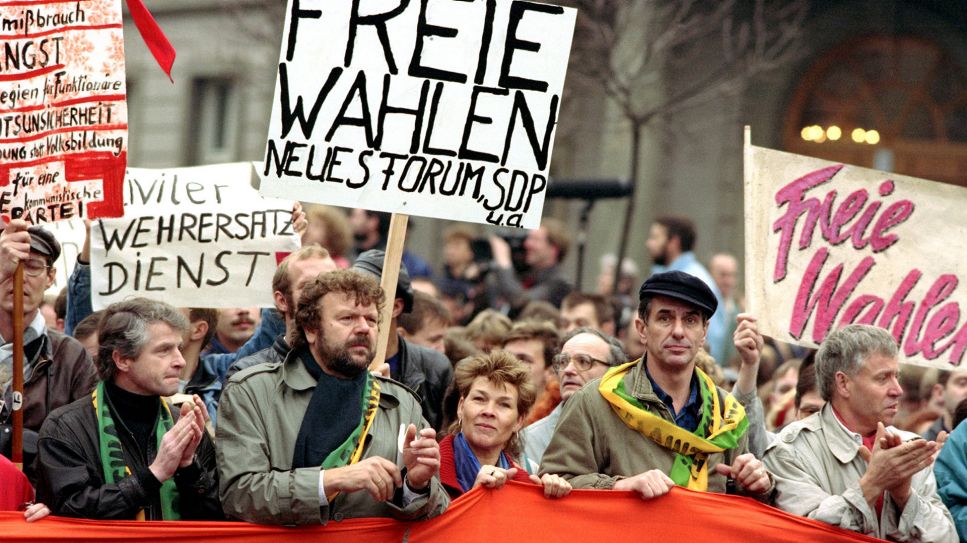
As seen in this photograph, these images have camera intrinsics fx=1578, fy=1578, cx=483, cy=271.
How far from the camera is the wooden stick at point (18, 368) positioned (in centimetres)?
591

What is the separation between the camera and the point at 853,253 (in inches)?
287

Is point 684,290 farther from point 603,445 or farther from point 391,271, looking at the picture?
point 391,271

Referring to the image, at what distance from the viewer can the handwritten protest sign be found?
7.80 meters

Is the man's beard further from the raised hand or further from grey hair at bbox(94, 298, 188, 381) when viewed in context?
grey hair at bbox(94, 298, 188, 381)

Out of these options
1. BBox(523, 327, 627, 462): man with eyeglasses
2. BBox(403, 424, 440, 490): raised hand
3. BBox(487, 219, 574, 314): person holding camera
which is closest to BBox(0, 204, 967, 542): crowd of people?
BBox(403, 424, 440, 490): raised hand

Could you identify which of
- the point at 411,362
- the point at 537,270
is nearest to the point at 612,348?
the point at 411,362

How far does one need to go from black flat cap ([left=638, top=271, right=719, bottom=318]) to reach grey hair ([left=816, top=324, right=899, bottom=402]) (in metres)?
0.59

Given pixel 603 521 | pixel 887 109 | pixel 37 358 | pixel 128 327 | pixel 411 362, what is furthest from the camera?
pixel 887 109

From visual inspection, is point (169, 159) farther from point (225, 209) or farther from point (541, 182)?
point (541, 182)

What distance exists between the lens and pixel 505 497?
5566 mm

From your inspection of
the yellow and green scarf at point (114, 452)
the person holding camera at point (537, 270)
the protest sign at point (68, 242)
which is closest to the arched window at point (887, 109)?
the person holding camera at point (537, 270)

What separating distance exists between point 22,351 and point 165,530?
1105mm

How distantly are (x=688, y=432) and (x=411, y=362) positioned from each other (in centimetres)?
218

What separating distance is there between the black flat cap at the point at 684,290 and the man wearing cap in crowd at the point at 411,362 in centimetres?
175
